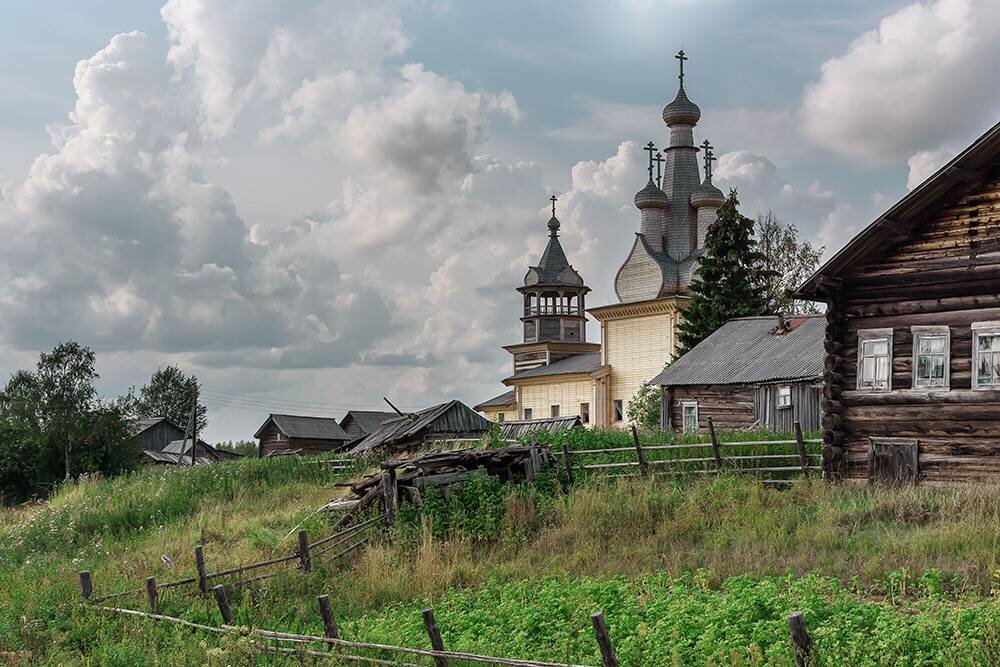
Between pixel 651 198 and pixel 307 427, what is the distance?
24354mm

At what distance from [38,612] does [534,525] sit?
865 centimetres

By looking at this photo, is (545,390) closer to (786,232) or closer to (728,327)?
(786,232)

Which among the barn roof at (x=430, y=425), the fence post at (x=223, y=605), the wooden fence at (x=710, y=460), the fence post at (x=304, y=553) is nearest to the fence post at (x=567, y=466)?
the wooden fence at (x=710, y=460)

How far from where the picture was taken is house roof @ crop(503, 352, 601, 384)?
214 ft

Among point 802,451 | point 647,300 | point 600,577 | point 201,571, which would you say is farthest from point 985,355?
point 647,300

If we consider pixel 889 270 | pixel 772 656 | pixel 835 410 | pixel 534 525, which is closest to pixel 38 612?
pixel 534 525

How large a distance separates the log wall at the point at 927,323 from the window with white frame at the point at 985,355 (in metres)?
0.11

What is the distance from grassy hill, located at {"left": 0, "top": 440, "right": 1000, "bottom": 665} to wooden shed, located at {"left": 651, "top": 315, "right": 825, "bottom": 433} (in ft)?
39.7

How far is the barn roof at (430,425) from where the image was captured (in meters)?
37.7

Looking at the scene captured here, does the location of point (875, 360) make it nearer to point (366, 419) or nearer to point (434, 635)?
point (434, 635)

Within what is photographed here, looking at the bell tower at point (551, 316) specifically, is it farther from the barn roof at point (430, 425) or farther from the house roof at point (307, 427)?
the barn roof at point (430, 425)

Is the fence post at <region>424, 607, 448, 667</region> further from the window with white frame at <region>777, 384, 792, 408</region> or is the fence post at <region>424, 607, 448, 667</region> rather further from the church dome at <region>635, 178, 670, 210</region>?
the church dome at <region>635, 178, 670, 210</region>

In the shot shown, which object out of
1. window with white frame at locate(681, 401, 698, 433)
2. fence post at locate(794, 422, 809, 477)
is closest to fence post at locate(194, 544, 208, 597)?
fence post at locate(794, 422, 809, 477)

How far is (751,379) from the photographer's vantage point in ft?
116
